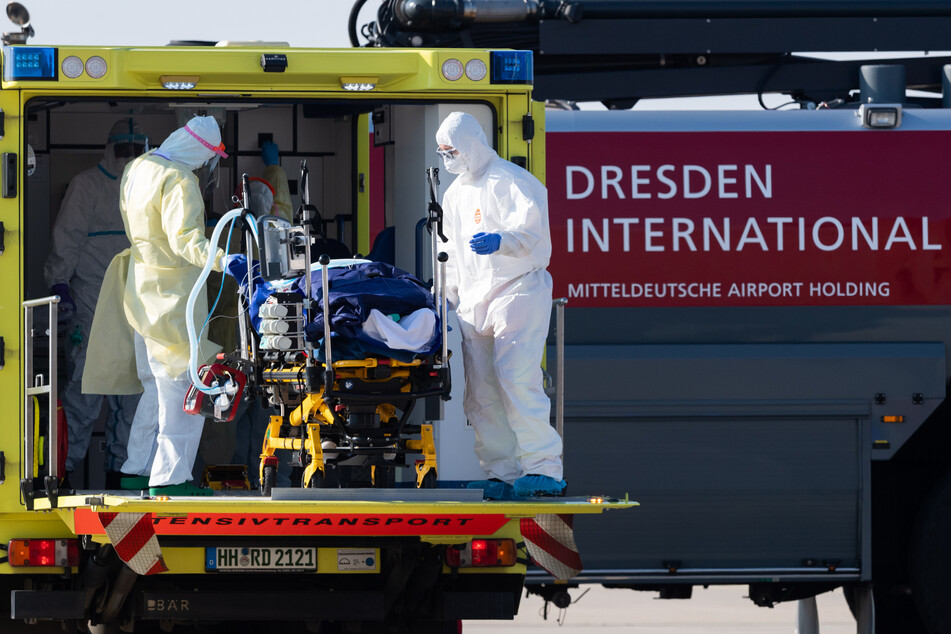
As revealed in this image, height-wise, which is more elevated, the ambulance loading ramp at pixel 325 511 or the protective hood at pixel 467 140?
the protective hood at pixel 467 140

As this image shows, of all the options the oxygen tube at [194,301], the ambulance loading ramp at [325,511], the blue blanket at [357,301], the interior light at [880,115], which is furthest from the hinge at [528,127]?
the interior light at [880,115]

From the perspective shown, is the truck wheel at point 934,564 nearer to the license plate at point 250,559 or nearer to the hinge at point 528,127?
the hinge at point 528,127

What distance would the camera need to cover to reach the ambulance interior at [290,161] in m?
7.44

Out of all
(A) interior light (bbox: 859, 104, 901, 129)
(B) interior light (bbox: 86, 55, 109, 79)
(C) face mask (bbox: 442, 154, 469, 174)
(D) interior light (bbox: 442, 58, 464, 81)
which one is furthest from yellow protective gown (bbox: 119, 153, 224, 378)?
(A) interior light (bbox: 859, 104, 901, 129)

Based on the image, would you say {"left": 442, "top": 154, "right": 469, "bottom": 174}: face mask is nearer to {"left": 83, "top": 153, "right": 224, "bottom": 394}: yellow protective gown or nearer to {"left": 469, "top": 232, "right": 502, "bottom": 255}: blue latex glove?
{"left": 469, "top": 232, "right": 502, "bottom": 255}: blue latex glove

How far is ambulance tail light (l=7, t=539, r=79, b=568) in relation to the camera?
6.34 metres

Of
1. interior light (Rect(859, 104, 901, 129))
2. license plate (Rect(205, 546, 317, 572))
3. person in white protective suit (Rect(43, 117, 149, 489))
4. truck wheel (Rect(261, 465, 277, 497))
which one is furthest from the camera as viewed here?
interior light (Rect(859, 104, 901, 129))

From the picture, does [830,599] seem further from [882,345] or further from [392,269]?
[392,269]

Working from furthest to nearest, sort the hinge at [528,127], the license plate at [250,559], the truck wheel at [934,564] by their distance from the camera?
the truck wheel at [934,564] → the hinge at [528,127] → the license plate at [250,559]

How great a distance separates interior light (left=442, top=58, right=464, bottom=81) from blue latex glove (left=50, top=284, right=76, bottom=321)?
2.01 metres

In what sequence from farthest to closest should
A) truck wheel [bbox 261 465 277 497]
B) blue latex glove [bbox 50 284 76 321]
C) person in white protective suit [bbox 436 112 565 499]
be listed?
blue latex glove [bbox 50 284 76 321], person in white protective suit [bbox 436 112 565 499], truck wheel [bbox 261 465 277 497]

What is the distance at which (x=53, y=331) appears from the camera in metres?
6.04

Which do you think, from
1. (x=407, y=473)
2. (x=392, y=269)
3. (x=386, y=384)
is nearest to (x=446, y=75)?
(x=392, y=269)

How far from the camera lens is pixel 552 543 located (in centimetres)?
619
